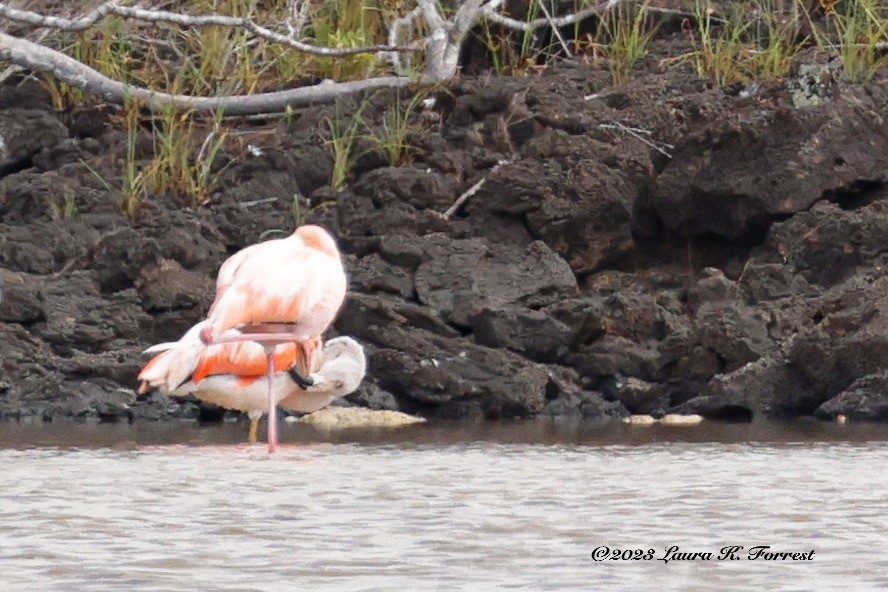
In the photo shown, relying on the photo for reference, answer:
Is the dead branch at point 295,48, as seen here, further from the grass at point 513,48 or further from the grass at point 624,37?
the grass at point 624,37

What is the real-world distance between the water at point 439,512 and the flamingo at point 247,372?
1.09 ft

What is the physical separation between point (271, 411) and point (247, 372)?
0.74 m

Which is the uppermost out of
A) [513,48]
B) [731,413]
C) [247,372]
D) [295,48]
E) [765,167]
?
[513,48]

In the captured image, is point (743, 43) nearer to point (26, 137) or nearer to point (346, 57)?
point (346, 57)

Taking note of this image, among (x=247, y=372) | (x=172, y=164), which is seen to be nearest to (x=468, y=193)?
(x=172, y=164)

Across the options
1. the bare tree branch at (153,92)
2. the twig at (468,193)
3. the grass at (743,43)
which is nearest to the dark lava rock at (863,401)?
the twig at (468,193)

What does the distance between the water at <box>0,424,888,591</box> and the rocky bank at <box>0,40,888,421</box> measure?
2095 millimetres

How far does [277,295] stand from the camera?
31.9 ft

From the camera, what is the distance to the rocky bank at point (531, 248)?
12.3 meters

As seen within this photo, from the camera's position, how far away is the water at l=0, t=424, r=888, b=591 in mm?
5301

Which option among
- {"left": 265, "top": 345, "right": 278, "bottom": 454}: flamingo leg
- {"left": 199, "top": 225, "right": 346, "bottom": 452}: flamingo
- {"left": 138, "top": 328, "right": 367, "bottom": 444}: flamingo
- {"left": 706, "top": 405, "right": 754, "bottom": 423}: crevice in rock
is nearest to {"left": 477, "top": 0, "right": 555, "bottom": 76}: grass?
{"left": 706, "top": 405, "right": 754, "bottom": 423}: crevice in rock

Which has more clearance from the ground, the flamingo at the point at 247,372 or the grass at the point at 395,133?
the grass at the point at 395,133

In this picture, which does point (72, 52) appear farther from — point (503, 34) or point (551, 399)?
point (551, 399)

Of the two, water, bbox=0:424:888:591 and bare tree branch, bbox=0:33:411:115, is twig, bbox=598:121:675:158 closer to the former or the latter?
bare tree branch, bbox=0:33:411:115
